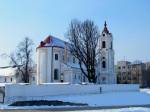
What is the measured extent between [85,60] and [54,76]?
992 cm

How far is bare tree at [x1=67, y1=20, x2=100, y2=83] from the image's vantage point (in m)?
64.8

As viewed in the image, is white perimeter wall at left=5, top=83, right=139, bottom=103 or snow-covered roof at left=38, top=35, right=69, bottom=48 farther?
snow-covered roof at left=38, top=35, right=69, bottom=48

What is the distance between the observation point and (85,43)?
214 feet

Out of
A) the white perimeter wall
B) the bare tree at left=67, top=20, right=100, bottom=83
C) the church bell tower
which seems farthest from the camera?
the church bell tower

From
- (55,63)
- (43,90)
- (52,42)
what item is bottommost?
(43,90)

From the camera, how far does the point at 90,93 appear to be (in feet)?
165

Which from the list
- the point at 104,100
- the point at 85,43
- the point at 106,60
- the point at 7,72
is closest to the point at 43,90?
the point at 104,100

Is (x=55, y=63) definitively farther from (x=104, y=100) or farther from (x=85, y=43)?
(x=104, y=100)

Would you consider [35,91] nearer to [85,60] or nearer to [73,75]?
[85,60]

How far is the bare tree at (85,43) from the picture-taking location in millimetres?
64750

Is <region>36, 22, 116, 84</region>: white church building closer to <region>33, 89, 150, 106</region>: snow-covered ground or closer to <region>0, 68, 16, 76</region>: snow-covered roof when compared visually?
<region>33, 89, 150, 106</region>: snow-covered ground

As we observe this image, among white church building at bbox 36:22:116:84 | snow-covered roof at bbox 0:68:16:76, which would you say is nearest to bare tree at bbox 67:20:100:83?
white church building at bbox 36:22:116:84

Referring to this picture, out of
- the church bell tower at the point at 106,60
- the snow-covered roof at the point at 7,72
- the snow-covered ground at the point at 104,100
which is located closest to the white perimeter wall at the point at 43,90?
the snow-covered ground at the point at 104,100

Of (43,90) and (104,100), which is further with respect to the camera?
(43,90)
